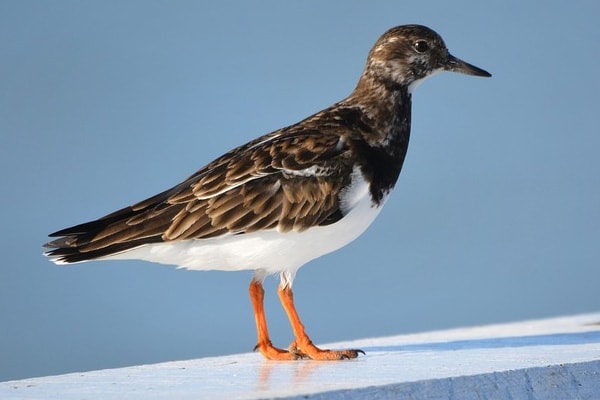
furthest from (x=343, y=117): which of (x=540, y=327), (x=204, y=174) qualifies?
(x=540, y=327)

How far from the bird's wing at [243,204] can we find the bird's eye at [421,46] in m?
0.94

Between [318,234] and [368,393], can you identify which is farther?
[318,234]

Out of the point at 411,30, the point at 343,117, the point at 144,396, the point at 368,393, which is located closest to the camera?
the point at 368,393

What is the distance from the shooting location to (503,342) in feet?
19.6

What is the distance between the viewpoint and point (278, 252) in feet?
18.4

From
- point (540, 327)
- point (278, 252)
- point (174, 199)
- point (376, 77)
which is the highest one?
point (376, 77)

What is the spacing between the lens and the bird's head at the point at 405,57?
6.29 m

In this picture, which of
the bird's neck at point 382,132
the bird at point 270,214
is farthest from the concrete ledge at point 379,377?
the bird's neck at point 382,132

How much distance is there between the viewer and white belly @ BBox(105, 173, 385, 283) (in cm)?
563

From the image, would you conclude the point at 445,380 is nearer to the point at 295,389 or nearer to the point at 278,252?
the point at 295,389

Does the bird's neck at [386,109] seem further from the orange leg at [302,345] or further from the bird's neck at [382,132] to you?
the orange leg at [302,345]

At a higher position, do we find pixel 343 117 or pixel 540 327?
pixel 343 117

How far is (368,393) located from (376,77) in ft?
9.05

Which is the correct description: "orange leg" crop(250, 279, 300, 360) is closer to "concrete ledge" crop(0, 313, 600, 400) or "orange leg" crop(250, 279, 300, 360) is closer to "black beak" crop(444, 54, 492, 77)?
"concrete ledge" crop(0, 313, 600, 400)
